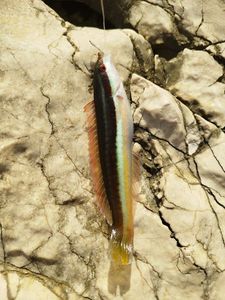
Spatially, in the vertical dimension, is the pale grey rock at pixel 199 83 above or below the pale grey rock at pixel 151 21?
below

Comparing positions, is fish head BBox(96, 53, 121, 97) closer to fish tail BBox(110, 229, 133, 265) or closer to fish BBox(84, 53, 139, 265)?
fish BBox(84, 53, 139, 265)

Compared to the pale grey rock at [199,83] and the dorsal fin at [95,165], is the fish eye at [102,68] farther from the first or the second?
the pale grey rock at [199,83]

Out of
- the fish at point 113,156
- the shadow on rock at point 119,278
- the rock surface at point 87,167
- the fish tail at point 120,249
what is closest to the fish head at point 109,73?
the fish at point 113,156

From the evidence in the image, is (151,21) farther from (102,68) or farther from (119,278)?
(119,278)

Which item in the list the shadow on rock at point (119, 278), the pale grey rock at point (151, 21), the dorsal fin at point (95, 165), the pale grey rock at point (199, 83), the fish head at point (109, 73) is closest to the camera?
the shadow on rock at point (119, 278)

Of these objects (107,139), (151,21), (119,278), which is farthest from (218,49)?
(119,278)
